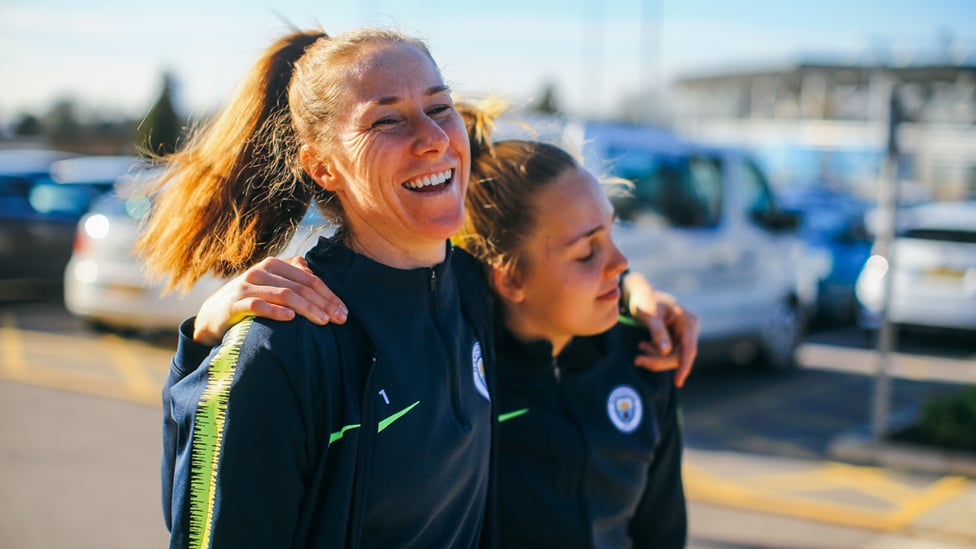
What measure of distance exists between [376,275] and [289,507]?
0.44 meters

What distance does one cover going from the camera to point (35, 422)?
254 inches

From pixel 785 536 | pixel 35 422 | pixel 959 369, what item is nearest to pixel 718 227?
pixel 785 536

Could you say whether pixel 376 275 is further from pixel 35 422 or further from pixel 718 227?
pixel 718 227

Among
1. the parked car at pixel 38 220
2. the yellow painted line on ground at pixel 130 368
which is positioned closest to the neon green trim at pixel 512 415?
the yellow painted line on ground at pixel 130 368

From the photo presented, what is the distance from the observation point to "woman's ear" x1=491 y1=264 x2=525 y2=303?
2145mm

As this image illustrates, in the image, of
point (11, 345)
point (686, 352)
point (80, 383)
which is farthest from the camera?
point (11, 345)

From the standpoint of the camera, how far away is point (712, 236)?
757cm

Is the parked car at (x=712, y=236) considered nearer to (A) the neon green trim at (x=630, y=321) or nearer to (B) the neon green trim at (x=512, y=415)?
(A) the neon green trim at (x=630, y=321)

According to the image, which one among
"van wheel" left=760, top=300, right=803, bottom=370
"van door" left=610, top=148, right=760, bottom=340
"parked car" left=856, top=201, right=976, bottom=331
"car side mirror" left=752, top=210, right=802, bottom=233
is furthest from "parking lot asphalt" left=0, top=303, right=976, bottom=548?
"car side mirror" left=752, top=210, right=802, bottom=233

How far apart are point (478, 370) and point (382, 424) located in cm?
35

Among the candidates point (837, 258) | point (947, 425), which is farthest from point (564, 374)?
point (837, 258)

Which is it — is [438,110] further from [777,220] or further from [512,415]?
[777,220]

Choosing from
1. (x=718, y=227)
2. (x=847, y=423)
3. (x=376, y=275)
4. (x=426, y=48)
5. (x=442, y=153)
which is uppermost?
(x=426, y=48)

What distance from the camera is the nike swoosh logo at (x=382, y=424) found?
4.76 feet
